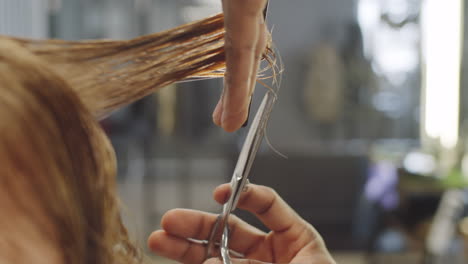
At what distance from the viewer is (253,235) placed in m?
0.64

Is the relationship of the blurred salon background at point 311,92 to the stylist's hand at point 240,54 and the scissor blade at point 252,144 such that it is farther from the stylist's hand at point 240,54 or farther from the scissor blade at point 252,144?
the stylist's hand at point 240,54

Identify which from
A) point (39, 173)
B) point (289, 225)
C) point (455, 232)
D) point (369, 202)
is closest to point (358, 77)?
point (369, 202)

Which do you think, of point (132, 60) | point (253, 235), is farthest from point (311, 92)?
point (132, 60)

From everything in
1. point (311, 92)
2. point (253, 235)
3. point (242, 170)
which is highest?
point (242, 170)

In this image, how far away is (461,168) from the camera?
112 inches

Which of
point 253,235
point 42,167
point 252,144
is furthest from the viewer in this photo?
point 253,235

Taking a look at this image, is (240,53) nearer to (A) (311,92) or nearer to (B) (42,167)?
(B) (42,167)

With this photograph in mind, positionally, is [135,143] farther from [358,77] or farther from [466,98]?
[466,98]

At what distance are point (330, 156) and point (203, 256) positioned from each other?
2.64 m

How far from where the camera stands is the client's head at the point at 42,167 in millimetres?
351

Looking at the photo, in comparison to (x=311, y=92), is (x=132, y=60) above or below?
above

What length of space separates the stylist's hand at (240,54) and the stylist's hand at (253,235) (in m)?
0.14

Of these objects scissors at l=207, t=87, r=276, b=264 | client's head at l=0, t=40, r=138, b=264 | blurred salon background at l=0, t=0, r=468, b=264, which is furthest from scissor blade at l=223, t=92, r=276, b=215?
blurred salon background at l=0, t=0, r=468, b=264

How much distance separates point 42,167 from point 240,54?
18 cm
